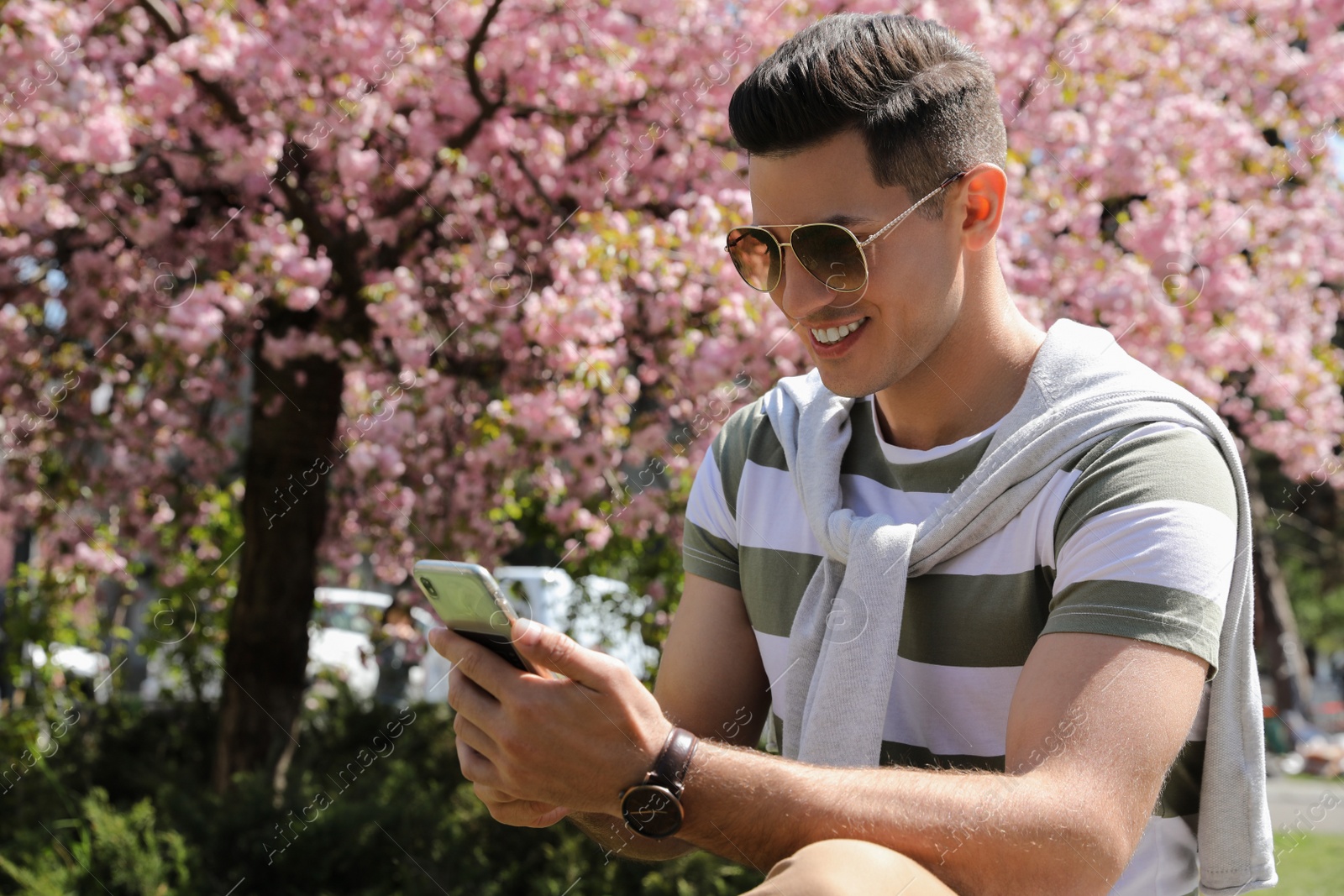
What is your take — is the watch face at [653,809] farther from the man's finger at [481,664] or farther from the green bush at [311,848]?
the green bush at [311,848]

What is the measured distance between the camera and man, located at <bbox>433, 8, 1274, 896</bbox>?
54.4 inches

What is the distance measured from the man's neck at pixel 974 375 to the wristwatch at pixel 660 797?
716mm

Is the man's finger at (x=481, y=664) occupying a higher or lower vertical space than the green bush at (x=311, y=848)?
higher

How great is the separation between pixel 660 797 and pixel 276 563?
4.30 metres

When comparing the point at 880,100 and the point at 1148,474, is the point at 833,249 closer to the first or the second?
the point at 880,100

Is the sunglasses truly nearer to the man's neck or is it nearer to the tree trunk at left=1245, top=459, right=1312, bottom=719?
the man's neck

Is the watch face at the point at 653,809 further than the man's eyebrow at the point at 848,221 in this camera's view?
No

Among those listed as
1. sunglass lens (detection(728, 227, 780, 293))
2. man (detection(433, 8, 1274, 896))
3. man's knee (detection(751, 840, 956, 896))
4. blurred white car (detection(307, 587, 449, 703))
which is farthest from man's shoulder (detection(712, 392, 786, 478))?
blurred white car (detection(307, 587, 449, 703))

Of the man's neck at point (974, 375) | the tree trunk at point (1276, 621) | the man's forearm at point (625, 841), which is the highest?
the man's neck at point (974, 375)

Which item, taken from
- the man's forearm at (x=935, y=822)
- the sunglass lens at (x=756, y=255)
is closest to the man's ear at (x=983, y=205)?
the sunglass lens at (x=756, y=255)

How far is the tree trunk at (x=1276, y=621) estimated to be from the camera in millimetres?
14453

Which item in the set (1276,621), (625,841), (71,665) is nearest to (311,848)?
(625,841)

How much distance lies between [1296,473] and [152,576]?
7.48 meters

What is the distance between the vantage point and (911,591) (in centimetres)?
173
